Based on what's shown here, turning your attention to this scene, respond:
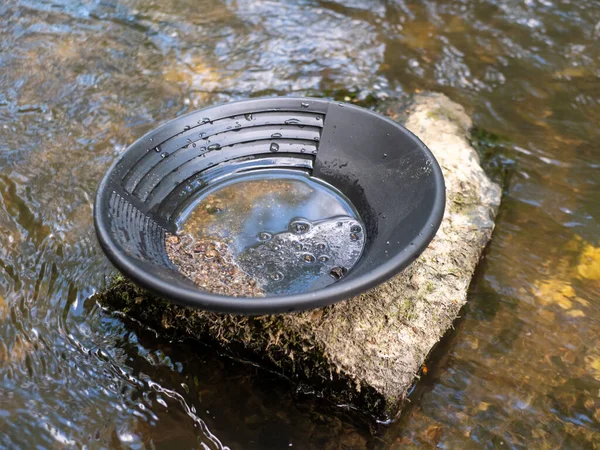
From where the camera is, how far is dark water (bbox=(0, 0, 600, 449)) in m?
2.63

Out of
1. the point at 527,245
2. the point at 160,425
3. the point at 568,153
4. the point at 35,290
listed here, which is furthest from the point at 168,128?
the point at 568,153

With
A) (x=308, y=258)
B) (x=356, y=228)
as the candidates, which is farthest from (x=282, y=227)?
(x=356, y=228)

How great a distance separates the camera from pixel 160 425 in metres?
2.58

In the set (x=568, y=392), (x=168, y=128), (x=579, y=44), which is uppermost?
(x=168, y=128)

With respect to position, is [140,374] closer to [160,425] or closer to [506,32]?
[160,425]

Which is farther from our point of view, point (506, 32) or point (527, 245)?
point (506, 32)

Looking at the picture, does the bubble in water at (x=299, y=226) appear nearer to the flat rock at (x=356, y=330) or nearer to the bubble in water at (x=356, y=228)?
the bubble in water at (x=356, y=228)

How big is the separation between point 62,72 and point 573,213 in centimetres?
407

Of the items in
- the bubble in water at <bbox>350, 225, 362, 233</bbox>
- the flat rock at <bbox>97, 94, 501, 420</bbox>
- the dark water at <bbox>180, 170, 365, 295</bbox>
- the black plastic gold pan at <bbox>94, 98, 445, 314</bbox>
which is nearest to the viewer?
the black plastic gold pan at <bbox>94, 98, 445, 314</bbox>

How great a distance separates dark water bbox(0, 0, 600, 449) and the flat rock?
0.38 ft

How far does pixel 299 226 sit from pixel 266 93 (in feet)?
7.12

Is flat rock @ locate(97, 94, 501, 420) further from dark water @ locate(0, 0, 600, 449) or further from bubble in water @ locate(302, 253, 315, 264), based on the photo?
bubble in water @ locate(302, 253, 315, 264)

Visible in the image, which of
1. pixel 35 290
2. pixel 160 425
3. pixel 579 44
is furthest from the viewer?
pixel 579 44

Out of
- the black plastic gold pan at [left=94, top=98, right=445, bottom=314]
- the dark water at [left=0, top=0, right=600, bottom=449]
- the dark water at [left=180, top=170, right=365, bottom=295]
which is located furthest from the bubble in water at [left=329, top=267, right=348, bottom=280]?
the dark water at [left=0, top=0, right=600, bottom=449]
